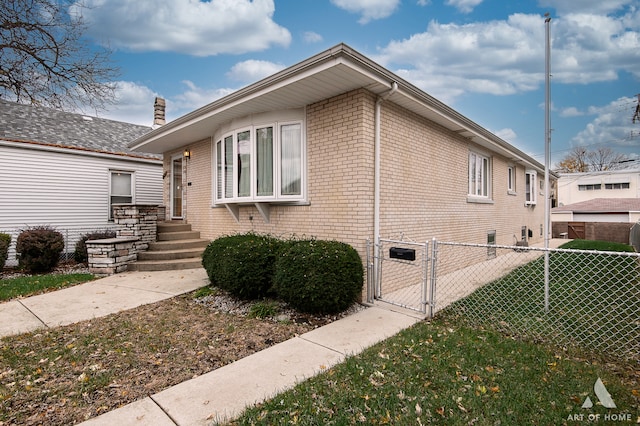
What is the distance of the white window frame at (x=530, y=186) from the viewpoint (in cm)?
1334

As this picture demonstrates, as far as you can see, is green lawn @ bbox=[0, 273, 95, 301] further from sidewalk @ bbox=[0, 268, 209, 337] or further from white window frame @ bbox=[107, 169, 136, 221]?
white window frame @ bbox=[107, 169, 136, 221]

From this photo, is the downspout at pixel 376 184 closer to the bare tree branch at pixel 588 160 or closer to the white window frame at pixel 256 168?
the white window frame at pixel 256 168

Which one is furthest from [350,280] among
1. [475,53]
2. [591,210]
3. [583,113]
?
[591,210]

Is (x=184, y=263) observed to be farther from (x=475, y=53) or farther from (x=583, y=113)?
(x=583, y=113)

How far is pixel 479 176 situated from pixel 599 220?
17281 millimetres

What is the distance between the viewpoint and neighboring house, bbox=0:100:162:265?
9852 millimetres

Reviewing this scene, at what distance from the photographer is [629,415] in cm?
225

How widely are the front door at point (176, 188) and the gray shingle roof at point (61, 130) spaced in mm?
1443

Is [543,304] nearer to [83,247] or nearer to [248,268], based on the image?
[248,268]

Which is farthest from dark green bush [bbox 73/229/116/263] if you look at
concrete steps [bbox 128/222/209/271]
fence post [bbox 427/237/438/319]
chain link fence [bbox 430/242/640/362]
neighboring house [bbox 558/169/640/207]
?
neighboring house [bbox 558/169/640/207]

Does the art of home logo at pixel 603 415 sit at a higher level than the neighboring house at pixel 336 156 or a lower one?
lower

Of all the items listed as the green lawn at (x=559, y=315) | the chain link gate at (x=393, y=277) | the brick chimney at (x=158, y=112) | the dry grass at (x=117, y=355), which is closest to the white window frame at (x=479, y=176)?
the green lawn at (x=559, y=315)

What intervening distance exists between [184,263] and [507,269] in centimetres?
791

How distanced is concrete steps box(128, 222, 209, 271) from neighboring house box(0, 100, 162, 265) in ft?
14.3
